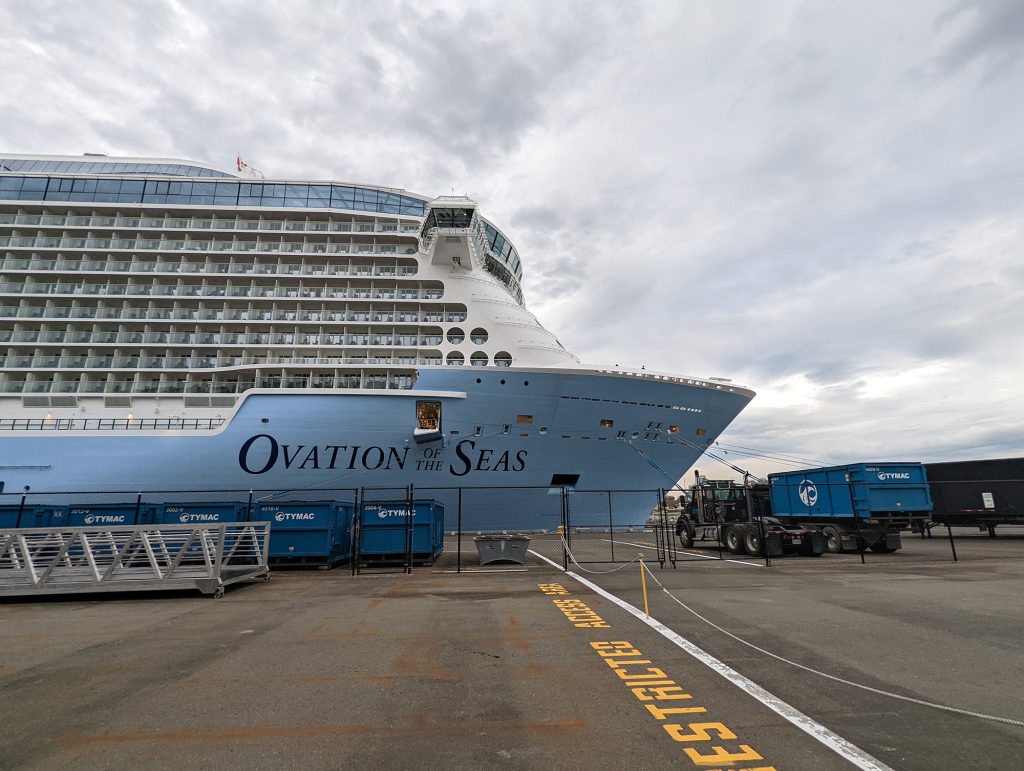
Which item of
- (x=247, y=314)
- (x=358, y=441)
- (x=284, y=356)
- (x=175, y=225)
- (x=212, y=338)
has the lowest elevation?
(x=358, y=441)

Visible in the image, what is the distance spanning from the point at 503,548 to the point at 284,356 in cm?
1613

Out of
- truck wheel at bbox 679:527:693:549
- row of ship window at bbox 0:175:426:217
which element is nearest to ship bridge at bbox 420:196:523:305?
row of ship window at bbox 0:175:426:217

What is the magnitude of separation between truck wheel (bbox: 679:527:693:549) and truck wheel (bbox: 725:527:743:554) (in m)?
1.69

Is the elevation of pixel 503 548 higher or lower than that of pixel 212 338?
lower

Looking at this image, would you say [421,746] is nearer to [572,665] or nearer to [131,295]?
[572,665]

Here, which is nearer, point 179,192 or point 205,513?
point 205,513

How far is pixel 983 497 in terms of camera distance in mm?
20078

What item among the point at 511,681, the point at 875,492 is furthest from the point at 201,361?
the point at 875,492

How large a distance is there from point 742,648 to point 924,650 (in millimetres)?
1990

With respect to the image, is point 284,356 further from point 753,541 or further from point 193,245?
point 753,541

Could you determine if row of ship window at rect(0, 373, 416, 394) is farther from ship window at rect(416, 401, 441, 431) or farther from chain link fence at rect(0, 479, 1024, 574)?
chain link fence at rect(0, 479, 1024, 574)

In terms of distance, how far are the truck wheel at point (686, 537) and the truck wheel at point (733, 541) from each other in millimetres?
1691

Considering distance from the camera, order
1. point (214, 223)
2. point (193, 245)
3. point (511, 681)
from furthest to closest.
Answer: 1. point (214, 223)
2. point (193, 245)
3. point (511, 681)

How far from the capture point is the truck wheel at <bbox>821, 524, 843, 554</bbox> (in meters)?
15.6
